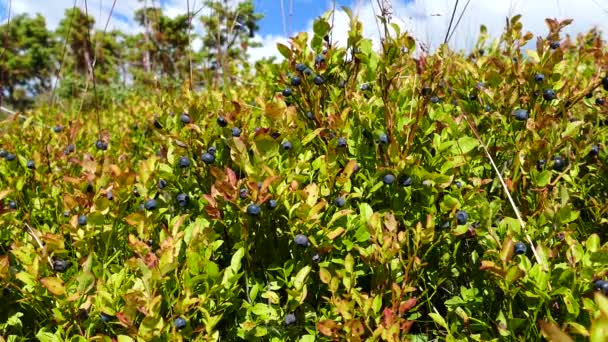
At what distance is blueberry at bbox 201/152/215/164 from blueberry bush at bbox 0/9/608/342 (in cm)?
2

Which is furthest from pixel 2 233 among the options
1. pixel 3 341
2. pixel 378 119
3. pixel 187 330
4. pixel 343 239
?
pixel 378 119

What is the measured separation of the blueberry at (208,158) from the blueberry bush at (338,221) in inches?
0.9

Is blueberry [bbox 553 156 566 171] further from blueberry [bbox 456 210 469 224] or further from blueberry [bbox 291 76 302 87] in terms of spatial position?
blueberry [bbox 291 76 302 87]

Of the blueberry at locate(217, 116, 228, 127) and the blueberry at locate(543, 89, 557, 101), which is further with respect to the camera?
the blueberry at locate(543, 89, 557, 101)

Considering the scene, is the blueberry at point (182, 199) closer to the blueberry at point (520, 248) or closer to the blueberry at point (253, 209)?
the blueberry at point (253, 209)

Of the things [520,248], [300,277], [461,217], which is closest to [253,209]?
[300,277]

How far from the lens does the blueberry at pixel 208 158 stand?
1.40 m

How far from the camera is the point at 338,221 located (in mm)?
1355

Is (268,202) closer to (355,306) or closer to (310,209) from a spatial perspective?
(310,209)

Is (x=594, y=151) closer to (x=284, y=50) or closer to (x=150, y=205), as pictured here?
(x=284, y=50)

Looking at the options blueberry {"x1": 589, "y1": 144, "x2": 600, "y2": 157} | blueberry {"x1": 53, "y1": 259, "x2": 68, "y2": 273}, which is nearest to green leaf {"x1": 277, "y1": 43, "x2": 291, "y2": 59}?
blueberry {"x1": 53, "y1": 259, "x2": 68, "y2": 273}

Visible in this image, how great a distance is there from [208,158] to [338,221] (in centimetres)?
40

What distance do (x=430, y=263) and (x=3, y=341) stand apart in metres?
1.16

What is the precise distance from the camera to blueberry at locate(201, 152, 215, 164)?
1403 mm
